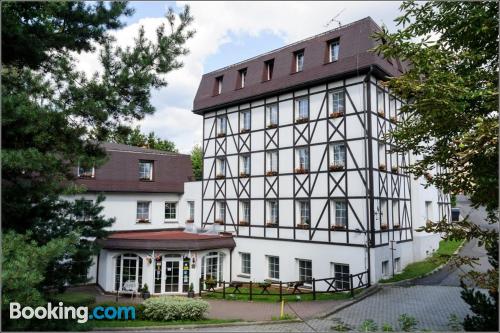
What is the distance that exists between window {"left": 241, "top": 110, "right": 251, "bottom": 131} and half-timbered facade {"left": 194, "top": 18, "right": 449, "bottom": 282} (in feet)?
0.29

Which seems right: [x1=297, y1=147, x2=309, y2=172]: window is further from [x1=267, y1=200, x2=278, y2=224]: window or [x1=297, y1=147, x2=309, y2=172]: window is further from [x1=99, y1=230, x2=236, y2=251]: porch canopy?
[x1=99, y1=230, x2=236, y2=251]: porch canopy

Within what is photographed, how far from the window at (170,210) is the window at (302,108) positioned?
37.1 feet

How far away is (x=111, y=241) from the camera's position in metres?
19.8

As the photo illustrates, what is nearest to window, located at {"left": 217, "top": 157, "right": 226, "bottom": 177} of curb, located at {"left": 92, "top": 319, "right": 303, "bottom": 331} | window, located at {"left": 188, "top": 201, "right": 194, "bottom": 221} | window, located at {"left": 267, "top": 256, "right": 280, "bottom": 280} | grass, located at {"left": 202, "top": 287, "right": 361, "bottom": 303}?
window, located at {"left": 188, "top": 201, "right": 194, "bottom": 221}

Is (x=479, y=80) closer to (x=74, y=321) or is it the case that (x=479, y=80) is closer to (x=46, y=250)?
(x=46, y=250)

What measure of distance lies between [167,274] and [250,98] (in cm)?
1083

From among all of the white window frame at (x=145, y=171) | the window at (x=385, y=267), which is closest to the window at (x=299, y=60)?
the window at (x=385, y=267)

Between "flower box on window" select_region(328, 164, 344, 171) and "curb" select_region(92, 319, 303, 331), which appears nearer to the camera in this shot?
"curb" select_region(92, 319, 303, 331)

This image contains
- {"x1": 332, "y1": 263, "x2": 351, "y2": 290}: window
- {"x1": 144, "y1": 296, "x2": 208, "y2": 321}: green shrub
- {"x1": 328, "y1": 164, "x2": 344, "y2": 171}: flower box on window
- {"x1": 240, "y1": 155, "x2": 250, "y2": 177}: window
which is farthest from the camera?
{"x1": 240, "y1": 155, "x2": 250, "y2": 177}: window

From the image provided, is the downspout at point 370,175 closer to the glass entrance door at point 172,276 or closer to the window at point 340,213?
the window at point 340,213

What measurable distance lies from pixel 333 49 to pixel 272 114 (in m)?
4.77

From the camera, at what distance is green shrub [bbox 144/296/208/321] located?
13.3 m

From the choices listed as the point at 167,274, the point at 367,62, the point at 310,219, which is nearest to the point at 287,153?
the point at 310,219

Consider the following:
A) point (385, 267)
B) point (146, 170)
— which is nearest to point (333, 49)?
point (385, 267)
